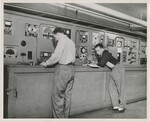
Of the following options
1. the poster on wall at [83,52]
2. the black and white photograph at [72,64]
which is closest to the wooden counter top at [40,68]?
the black and white photograph at [72,64]

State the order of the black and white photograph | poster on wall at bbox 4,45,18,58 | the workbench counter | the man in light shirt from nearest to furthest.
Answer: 1. the workbench counter
2. the black and white photograph
3. the man in light shirt
4. poster on wall at bbox 4,45,18,58

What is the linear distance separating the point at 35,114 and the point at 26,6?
158cm

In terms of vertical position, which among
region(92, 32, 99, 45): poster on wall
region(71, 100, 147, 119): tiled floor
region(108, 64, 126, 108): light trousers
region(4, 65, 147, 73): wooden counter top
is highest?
region(92, 32, 99, 45): poster on wall

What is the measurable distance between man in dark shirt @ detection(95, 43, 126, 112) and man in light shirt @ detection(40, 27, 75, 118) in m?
0.75

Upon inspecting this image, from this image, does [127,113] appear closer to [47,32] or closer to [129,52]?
[129,52]

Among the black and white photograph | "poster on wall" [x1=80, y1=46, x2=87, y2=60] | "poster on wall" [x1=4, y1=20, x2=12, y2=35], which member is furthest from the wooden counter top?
"poster on wall" [x1=4, y1=20, x2=12, y2=35]

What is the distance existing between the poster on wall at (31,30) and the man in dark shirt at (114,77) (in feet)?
3.88

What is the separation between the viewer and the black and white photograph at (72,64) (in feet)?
8.85

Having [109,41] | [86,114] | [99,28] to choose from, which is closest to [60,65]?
[86,114]

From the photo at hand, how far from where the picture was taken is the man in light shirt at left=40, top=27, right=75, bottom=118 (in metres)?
2.81

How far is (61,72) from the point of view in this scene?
2.82 metres

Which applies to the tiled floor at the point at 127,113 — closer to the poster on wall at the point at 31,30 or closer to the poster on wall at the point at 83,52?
the poster on wall at the point at 83,52

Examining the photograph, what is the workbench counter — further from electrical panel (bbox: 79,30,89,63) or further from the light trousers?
electrical panel (bbox: 79,30,89,63)

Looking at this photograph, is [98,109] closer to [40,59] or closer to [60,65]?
[60,65]
